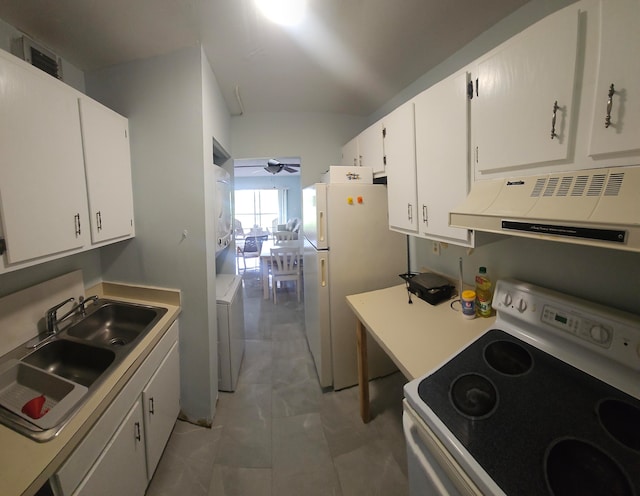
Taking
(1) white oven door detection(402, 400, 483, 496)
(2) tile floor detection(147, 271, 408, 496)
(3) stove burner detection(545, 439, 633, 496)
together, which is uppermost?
(3) stove burner detection(545, 439, 633, 496)

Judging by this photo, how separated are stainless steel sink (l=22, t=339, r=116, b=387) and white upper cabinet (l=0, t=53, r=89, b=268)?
499 mm

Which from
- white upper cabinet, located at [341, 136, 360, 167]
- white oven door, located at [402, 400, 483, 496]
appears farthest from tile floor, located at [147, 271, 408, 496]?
white upper cabinet, located at [341, 136, 360, 167]

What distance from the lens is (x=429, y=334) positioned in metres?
1.28

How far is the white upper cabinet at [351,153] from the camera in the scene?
7.68 feet

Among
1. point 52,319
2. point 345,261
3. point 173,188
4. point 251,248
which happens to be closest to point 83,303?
point 52,319

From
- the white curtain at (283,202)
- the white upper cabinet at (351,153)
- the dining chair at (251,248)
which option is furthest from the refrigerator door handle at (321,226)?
the white curtain at (283,202)

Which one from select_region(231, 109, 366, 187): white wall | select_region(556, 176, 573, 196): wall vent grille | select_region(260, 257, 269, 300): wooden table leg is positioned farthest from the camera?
select_region(260, 257, 269, 300): wooden table leg

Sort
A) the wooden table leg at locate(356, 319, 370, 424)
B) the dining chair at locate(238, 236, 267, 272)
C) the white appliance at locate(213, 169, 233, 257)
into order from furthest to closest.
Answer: the dining chair at locate(238, 236, 267, 272) → the white appliance at locate(213, 169, 233, 257) → the wooden table leg at locate(356, 319, 370, 424)

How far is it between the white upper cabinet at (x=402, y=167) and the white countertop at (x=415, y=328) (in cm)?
51

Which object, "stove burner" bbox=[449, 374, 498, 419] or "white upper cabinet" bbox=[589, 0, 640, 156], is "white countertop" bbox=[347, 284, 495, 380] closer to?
"stove burner" bbox=[449, 374, 498, 419]

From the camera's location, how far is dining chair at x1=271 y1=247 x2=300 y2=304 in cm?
386

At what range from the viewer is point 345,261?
76.9 inches

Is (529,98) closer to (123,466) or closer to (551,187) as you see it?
(551,187)

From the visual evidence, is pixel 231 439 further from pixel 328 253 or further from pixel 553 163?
pixel 553 163
